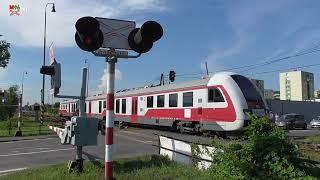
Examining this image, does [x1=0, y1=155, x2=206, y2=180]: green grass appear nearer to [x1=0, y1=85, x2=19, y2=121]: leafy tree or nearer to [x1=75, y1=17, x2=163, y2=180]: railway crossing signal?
[x1=75, y1=17, x2=163, y2=180]: railway crossing signal

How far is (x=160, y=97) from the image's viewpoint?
29.9 metres

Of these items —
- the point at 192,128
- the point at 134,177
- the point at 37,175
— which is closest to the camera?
the point at 134,177

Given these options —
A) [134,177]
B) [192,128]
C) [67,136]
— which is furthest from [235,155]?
[192,128]

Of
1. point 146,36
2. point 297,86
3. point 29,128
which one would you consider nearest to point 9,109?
point 29,128

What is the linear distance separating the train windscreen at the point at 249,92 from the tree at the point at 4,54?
39.2 metres

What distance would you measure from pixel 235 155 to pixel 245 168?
0.41 meters

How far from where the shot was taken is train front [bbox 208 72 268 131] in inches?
860

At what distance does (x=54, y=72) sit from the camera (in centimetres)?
985

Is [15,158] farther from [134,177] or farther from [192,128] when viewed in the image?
[192,128]

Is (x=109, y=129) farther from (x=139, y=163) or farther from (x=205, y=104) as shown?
(x=205, y=104)

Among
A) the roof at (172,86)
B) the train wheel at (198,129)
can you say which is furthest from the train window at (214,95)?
the train wheel at (198,129)

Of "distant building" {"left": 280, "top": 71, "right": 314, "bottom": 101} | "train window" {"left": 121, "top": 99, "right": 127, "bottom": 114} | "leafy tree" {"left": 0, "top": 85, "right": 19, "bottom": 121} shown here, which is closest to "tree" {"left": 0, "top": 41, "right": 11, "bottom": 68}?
"leafy tree" {"left": 0, "top": 85, "right": 19, "bottom": 121}

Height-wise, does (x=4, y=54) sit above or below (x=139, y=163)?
above

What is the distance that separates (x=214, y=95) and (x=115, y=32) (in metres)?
15.9
